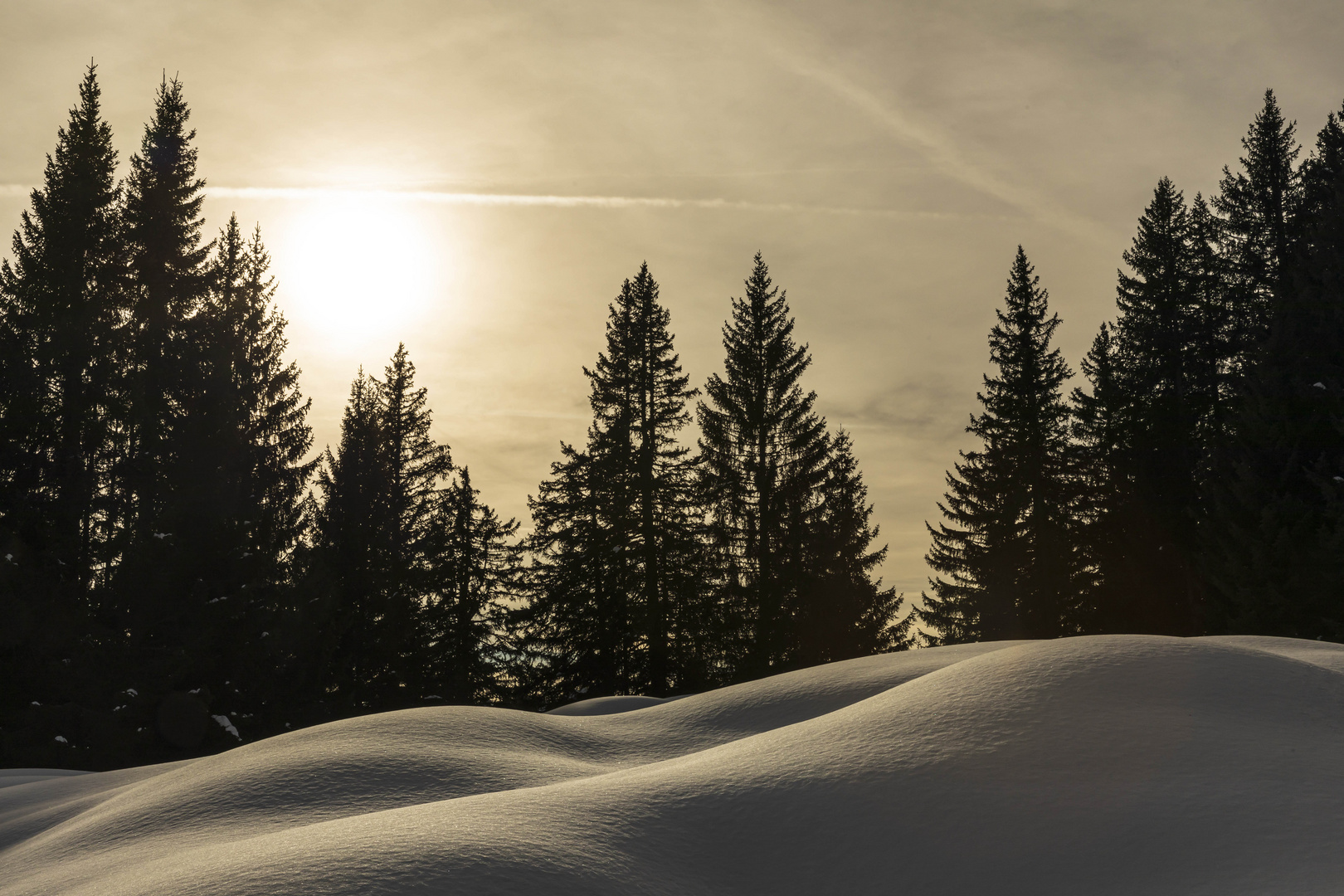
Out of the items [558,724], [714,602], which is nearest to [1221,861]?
[558,724]

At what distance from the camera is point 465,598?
29672mm

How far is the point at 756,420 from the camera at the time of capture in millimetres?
29094

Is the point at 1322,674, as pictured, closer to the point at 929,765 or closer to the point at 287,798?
the point at 929,765

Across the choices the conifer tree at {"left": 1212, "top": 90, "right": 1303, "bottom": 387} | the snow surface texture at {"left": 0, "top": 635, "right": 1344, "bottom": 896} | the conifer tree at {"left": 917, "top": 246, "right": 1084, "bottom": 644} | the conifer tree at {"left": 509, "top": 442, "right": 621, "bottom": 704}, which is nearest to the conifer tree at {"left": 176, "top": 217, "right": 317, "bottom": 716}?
the conifer tree at {"left": 509, "top": 442, "right": 621, "bottom": 704}

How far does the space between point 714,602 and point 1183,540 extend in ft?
51.9

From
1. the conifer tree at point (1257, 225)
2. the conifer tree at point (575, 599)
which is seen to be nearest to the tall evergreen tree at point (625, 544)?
the conifer tree at point (575, 599)

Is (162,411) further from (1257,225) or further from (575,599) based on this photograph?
(1257,225)

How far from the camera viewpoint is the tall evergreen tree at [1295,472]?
19406 millimetres

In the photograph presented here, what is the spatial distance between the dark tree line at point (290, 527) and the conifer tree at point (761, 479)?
9cm

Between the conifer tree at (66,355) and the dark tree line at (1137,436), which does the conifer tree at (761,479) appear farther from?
the conifer tree at (66,355)

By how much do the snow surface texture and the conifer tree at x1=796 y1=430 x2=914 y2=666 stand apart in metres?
22.1

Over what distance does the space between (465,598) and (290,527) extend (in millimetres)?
7474

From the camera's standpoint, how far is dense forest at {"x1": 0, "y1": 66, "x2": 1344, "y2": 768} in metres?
19.1

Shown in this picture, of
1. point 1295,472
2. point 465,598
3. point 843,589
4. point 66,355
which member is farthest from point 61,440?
point 1295,472
